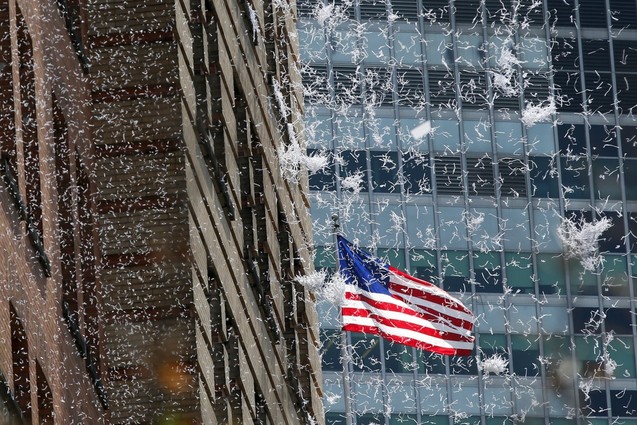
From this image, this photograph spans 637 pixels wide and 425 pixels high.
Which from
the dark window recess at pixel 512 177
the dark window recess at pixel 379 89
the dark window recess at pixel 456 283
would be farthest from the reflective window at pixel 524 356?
the dark window recess at pixel 379 89

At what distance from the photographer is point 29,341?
66.0ft

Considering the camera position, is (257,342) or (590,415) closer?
(257,342)

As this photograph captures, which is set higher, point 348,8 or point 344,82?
point 348,8

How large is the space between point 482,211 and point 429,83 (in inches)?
173

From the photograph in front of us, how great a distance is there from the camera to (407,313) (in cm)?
3606

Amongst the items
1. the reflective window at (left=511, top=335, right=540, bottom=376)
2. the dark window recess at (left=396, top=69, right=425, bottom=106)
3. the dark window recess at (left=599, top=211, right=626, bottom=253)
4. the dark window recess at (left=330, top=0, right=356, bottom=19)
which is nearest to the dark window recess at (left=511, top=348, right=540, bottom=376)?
the reflective window at (left=511, top=335, right=540, bottom=376)

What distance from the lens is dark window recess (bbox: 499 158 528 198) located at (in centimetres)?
7762

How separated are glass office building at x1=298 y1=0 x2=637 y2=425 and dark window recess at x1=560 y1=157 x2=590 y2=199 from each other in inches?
2.9

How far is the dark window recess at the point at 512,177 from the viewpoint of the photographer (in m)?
77.6

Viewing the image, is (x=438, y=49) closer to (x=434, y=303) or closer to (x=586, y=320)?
(x=586, y=320)

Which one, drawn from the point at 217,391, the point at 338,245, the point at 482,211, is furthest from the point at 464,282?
the point at 217,391

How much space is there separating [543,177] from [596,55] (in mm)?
4483

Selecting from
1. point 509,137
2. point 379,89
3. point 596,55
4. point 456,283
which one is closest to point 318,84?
point 379,89

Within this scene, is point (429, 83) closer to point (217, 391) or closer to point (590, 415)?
point (590, 415)
